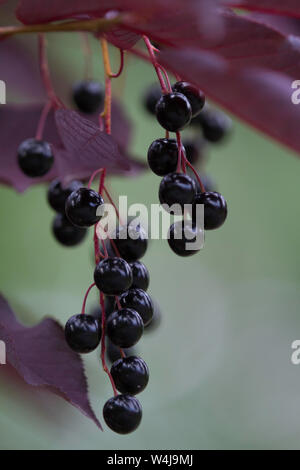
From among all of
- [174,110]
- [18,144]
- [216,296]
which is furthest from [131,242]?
[216,296]

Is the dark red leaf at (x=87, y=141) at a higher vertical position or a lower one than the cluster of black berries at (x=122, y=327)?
higher

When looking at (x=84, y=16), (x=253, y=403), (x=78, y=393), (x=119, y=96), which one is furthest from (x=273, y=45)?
(x=253, y=403)

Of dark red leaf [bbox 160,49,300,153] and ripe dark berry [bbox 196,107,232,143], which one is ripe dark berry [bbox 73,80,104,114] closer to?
ripe dark berry [bbox 196,107,232,143]

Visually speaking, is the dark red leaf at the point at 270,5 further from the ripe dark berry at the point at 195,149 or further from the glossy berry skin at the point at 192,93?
the ripe dark berry at the point at 195,149

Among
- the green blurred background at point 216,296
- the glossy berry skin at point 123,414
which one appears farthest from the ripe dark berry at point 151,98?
the green blurred background at point 216,296

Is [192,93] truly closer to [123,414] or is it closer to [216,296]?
[123,414]

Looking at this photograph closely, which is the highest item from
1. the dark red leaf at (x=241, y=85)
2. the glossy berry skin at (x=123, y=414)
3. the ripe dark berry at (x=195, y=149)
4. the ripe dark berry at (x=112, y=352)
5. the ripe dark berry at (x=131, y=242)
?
the ripe dark berry at (x=195, y=149)
